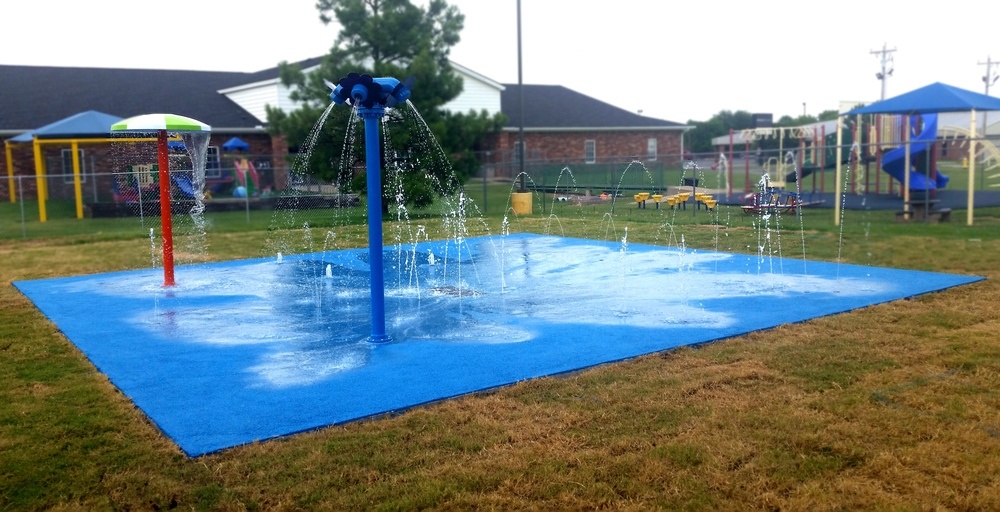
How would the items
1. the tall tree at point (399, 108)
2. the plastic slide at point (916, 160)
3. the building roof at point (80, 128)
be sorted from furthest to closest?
the plastic slide at point (916, 160) → the building roof at point (80, 128) → the tall tree at point (399, 108)

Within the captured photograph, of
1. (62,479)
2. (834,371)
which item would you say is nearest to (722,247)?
(834,371)

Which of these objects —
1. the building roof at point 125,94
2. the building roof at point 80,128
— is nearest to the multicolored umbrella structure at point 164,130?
the building roof at point 80,128

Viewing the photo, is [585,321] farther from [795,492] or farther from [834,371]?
[795,492]

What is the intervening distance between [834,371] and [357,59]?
17350mm

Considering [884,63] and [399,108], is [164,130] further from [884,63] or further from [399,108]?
[884,63]

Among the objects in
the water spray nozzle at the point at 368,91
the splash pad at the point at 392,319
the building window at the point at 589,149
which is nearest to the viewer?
the splash pad at the point at 392,319

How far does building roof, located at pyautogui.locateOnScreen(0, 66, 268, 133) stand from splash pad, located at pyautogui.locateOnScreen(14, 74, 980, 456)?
18.4 m

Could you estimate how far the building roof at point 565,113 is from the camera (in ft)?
123

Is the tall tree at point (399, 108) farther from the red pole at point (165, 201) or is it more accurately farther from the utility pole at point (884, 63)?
the utility pole at point (884, 63)

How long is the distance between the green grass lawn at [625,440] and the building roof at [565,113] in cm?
2987

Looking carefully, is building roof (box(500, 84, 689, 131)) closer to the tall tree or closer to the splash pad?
the tall tree

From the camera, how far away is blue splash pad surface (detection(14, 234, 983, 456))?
5758 millimetres

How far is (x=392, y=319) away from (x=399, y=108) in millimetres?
12592

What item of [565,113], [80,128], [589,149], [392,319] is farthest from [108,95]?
[392,319]
